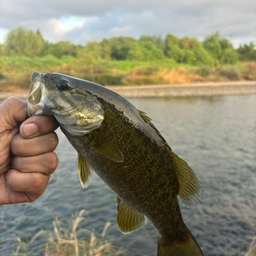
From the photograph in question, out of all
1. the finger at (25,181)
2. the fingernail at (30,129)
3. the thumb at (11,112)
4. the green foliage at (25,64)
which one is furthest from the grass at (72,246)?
the green foliage at (25,64)

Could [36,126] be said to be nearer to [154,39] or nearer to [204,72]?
[204,72]

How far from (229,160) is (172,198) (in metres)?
11.3

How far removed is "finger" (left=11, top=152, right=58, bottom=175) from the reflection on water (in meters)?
5.19

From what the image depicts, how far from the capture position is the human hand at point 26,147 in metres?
2.02

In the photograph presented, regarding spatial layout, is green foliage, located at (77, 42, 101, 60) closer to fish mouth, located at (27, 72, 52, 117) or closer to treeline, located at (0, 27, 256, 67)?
treeline, located at (0, 27, 256, 67)

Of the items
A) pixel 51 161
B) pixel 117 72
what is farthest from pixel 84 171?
pixel 117 72

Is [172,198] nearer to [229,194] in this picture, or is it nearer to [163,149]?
[163,149]

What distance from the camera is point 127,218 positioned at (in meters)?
2.08

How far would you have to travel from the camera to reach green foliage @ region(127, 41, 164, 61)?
188 ft

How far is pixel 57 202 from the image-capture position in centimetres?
897

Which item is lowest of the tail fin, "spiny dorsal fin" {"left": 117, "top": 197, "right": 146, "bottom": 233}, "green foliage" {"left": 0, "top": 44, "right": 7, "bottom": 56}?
the tail fin

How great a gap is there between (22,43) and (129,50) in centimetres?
2604

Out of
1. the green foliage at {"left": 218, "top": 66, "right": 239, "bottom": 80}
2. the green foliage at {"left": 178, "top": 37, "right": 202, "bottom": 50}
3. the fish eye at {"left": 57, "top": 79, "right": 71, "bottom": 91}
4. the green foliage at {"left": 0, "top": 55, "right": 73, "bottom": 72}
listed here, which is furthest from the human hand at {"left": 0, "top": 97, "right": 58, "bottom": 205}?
the green foliage at {"left": 178, "top": 37, "right": 202, "bottom": 50}

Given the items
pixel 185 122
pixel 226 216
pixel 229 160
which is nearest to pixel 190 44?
pixel 185 122
